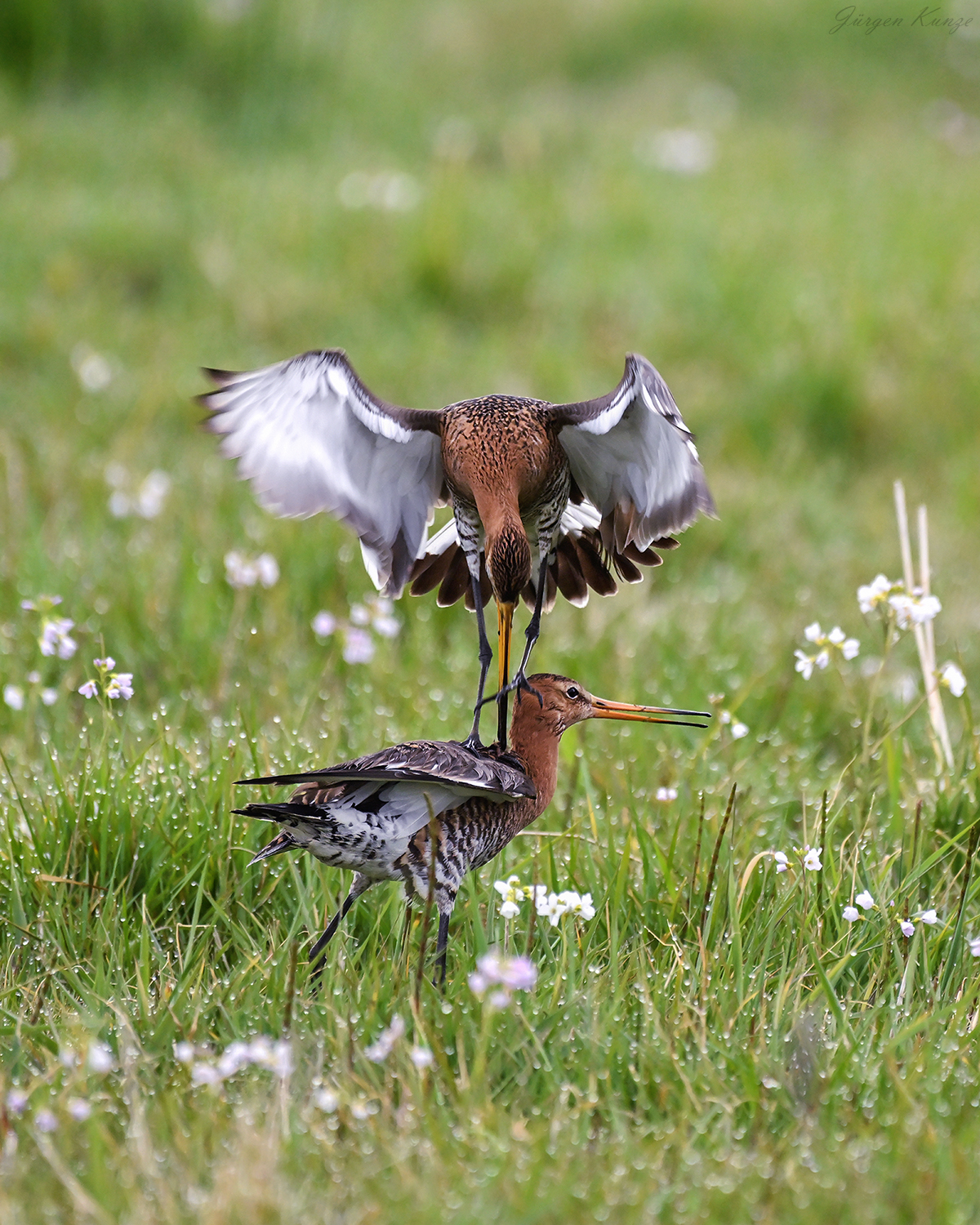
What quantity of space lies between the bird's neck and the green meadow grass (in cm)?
20

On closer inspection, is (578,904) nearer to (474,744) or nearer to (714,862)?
(714,862)

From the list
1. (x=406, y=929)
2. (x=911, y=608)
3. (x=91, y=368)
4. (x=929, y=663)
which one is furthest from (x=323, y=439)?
(x=91, y=368)

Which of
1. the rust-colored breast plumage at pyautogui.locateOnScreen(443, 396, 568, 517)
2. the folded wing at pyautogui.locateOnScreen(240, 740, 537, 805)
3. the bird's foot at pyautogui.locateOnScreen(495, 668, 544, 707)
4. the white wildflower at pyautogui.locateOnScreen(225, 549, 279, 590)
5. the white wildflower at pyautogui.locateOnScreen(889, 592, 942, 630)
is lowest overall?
the folded wing at pyautogui.locateOnScreen(240, 740, 537, 805)

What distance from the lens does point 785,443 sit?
24.5 ft

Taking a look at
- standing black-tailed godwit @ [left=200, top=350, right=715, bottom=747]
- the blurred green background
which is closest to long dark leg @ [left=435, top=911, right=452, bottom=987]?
standing black-tailed godwit @ [left=200, top=350, right=715, bottom=747]

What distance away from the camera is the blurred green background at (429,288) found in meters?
5.89

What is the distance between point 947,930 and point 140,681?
2.86m

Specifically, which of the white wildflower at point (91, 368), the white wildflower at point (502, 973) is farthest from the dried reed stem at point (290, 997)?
the white wildflower at point (91, 368)

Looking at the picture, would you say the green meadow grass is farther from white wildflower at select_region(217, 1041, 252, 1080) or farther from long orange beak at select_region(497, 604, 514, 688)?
long orange beak at select_region(497, 604, 514, 688)

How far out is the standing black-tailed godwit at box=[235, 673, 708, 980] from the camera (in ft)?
9.62

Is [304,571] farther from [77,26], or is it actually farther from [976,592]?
[77,26]

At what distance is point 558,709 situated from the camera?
346 cm

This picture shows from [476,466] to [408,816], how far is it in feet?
3.38

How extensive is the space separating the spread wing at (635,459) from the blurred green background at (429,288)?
4.94ft
